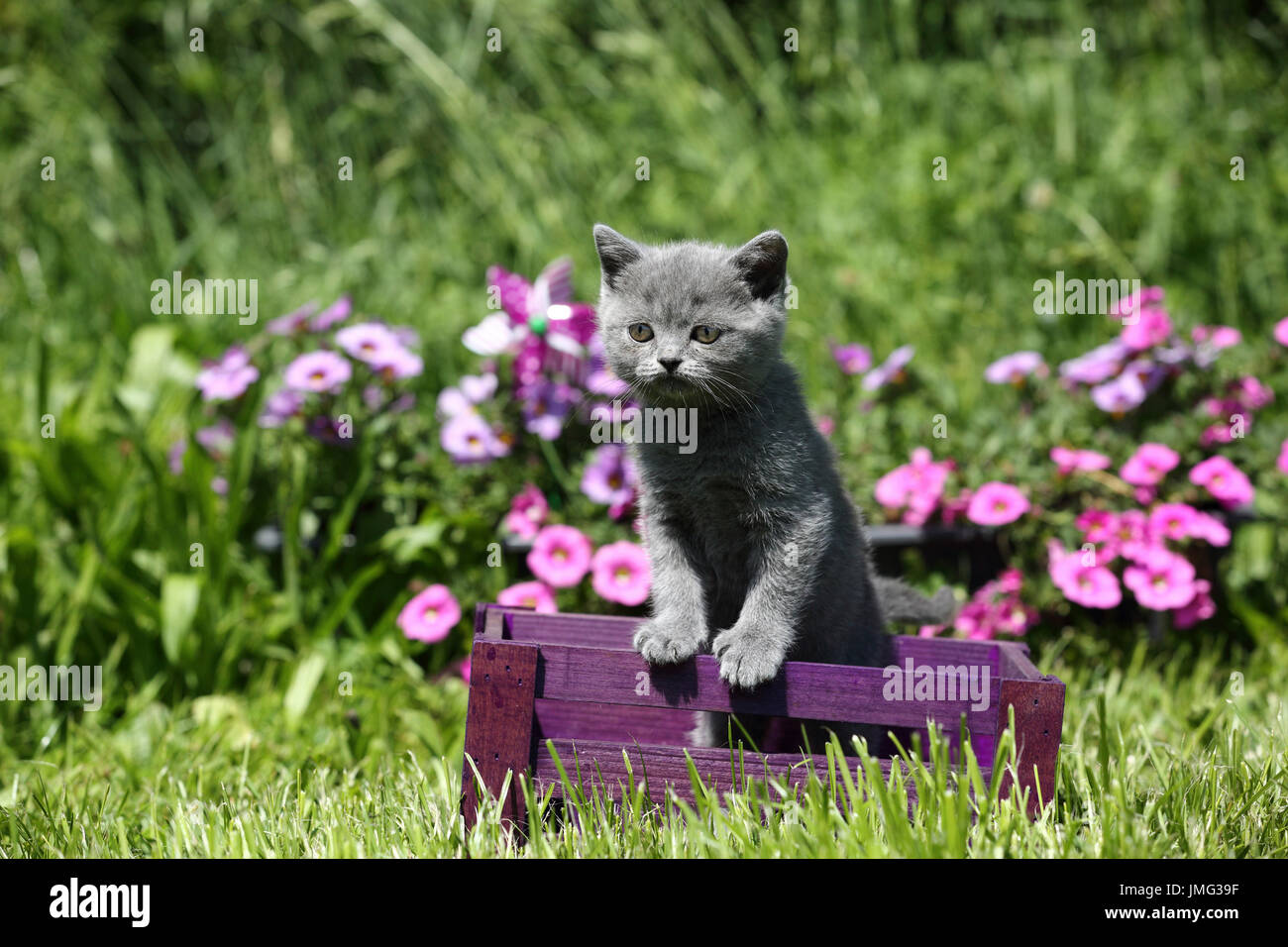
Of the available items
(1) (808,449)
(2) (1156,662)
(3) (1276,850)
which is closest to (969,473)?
(2) (1156,662)

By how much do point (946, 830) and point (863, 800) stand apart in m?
0.20

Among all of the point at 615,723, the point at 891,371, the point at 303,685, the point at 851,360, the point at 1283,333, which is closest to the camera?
the point at 615,723

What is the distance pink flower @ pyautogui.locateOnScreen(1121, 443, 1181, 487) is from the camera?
9.22 ft

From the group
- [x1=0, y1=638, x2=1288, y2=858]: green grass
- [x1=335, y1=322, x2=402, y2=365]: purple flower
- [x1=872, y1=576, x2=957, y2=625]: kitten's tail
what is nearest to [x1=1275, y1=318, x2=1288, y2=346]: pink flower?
[x1=0, y1=638, x2=1288, y2=858]: green grass

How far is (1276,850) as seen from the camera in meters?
1.79

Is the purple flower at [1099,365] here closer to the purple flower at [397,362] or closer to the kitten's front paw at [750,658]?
the kitten's front paw at [750,658]

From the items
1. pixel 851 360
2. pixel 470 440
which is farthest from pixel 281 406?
pixel 851 360

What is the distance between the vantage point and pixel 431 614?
9.02 ft

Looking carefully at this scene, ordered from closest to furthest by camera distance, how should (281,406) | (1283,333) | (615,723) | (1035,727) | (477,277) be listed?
(1035,727)
(615,723)
(281,406)
(1283,333)
(477,277)

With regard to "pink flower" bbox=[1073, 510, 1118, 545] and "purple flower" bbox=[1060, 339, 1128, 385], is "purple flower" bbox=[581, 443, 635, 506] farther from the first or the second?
"purple flower" bbox=[1060, 339, 1128, 385]

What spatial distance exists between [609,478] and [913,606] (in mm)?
924

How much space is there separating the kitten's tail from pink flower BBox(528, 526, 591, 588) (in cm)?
80

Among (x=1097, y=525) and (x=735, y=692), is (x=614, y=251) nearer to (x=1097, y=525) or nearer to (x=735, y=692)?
(x=735, y=692)

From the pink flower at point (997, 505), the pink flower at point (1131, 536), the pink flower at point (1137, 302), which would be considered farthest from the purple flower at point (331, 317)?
the pink flower at point (1137, 302)
